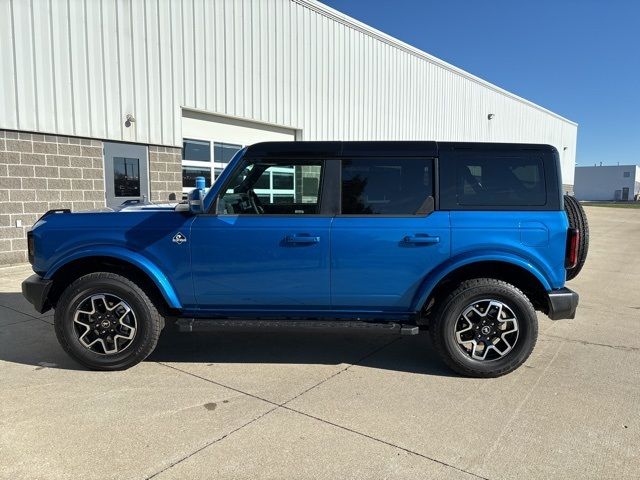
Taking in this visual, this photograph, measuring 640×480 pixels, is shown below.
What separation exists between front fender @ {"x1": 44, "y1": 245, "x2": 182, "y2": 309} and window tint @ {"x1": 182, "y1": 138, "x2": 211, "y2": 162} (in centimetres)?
738

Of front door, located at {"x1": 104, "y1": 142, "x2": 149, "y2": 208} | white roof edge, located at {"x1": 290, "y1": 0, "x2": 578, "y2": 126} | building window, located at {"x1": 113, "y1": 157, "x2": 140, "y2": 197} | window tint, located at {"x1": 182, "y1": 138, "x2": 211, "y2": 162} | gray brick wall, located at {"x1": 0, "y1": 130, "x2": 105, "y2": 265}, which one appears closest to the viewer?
gray brick wall, located at {"x1": 0, "y1": 130, "x2": 105, "y2": 265}

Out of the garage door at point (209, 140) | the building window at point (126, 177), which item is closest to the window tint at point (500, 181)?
the building window at point (126, 177)

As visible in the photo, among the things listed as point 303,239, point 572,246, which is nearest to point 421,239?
point 303,239

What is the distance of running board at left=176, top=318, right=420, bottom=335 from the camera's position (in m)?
3.80

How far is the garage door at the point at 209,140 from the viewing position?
10875mm

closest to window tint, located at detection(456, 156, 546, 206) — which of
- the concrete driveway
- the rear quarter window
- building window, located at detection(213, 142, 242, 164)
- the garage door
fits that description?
the rear quarter window

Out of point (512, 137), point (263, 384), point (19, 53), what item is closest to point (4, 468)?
point (263, 384)

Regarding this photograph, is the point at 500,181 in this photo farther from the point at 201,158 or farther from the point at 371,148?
the point at 201,158

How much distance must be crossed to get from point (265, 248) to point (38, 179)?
23.0ft

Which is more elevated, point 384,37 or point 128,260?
point 384,37

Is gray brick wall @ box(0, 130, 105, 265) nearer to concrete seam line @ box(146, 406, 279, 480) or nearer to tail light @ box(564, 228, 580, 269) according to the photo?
concrete seam line @ box(146, 406, 279, 480)

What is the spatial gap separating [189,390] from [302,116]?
419 inches

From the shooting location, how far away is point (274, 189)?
13.3 ft

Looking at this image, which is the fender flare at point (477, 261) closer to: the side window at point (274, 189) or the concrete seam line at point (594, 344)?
the side window at point (274, 189)
